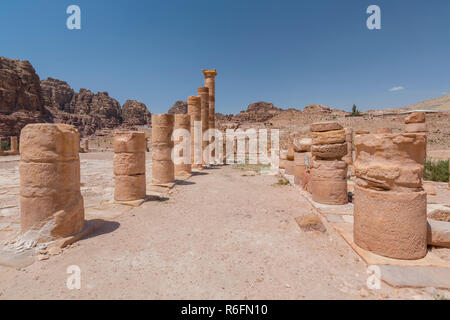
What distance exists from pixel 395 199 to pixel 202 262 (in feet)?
9.82

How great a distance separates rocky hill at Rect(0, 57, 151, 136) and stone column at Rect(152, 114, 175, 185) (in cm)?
3931

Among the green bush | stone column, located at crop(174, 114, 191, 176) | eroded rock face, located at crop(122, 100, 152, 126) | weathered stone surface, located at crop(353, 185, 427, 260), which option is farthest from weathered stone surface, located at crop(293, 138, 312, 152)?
eroded rock face, located at crop(122, 100, 152, 126)

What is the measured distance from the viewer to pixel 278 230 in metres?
4.76

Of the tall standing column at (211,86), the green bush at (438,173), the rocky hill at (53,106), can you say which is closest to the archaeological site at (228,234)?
the green bush at (438,173)

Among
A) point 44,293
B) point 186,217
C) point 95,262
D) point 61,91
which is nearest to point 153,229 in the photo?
point 186,217

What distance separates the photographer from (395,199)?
10.6 ft

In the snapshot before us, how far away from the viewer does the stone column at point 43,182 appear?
3.88 metres

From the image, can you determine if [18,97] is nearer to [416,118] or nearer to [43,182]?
[43,182]

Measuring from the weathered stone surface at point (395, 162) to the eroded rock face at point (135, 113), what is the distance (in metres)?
72.8

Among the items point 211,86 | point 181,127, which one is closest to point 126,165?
point 181,127

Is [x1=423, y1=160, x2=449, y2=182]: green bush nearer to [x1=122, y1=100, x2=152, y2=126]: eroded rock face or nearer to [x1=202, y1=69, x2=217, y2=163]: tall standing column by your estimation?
[x1=202, y1=69, x2=217, y2=163]: tall standing column

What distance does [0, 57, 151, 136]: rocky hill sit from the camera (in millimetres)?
38000
